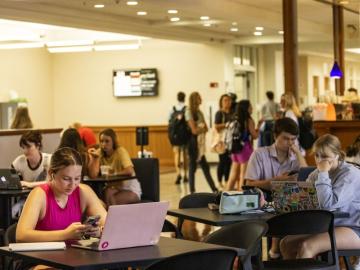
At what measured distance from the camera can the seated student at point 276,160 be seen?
7297mm

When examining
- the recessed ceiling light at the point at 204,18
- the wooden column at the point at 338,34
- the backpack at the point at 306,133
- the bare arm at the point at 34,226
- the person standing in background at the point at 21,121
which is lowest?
the bare arm at the point at 34,226

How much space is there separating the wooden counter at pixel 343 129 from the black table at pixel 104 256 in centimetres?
782

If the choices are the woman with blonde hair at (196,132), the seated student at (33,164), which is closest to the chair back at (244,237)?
the seated student at (33,164)

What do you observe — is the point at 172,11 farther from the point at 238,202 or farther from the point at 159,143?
the point at 238,202

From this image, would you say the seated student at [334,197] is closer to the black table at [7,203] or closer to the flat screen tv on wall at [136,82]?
the black table at [7,203]

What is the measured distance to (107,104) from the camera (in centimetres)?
2094

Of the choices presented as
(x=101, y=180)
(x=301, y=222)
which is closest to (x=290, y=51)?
(x=101, y=180)

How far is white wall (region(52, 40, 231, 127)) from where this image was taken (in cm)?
2002

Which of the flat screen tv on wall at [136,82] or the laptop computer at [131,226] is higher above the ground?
the flat screen tv on wall at [136,82]

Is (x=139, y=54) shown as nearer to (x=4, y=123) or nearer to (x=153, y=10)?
(x=4, y=123)

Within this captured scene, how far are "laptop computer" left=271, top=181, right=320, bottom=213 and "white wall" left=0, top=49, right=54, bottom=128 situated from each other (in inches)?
563

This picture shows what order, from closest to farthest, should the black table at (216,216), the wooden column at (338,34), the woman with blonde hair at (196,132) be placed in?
1. the black table at (216,216)
2. the woman with blonde hair at (196,132)
3. the wooden column at (338,34)

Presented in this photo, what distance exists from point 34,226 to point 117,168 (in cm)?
437

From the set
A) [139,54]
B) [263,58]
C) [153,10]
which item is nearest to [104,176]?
[153,10]
